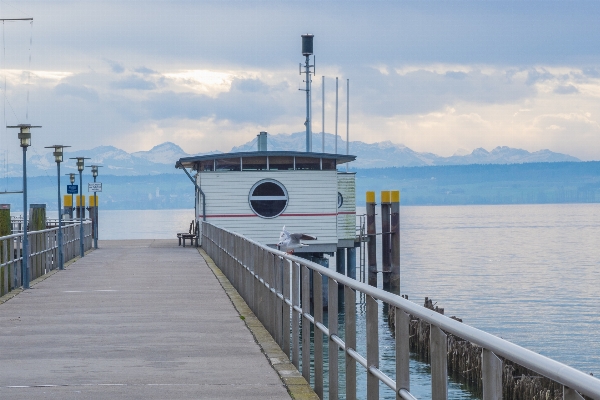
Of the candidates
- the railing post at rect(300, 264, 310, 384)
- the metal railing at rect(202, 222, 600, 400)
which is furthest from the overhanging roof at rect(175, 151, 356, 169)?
the railing post at rect(300, 264, 310, 384)

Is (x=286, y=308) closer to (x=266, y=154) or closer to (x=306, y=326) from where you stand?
(x=306, y=326)

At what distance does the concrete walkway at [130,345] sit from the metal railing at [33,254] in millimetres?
473

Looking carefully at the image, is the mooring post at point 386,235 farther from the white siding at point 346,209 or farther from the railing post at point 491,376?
the railing post at point 491,376

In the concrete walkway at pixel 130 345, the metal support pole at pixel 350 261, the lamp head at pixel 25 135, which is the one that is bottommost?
the metal support pole at pixel 350 261

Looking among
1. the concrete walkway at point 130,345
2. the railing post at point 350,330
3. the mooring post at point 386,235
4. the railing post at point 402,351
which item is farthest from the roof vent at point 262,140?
the railing post at point 402,351

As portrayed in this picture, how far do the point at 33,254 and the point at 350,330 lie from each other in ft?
50.9

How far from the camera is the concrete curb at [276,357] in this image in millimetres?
8258

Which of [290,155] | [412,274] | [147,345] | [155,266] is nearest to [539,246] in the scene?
[412,274]

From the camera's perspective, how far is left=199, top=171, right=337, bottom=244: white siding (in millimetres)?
35094

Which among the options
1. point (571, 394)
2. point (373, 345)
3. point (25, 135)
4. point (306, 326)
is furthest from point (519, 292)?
point (571, 394)

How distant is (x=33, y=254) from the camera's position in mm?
21047

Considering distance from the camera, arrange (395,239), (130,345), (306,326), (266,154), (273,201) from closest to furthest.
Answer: (306,326), (130,345), (273,201), (266,154), (395,239)

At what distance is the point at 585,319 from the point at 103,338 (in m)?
31.7

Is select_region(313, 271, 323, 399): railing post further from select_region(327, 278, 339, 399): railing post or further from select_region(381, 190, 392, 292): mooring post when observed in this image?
select_region(381, 190, 392, 292): mooring post
